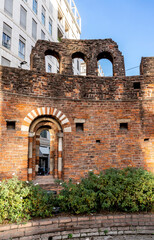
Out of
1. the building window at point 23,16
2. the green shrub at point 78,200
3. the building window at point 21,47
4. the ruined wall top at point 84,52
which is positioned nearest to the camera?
the green shrub at point 78,200

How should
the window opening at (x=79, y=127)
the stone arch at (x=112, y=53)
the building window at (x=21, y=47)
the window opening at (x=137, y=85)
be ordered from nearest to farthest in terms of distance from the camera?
the window opening at (x=79, y=127) → the window opening at (x=137, y=85) → the stone arch at (x=112, y=53) → the building window at (x=21, y=47)

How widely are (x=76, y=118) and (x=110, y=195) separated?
3698 mm

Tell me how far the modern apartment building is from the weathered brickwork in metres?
6.39

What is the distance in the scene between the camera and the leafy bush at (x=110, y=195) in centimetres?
579

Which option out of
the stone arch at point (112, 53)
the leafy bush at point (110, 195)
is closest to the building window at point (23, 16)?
the stone arch at point (112, 53)

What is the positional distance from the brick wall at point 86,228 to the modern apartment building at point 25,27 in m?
11.3

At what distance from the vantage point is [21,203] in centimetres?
546

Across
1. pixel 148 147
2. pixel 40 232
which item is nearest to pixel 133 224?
pixel 40 232

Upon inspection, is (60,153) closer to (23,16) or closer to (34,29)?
(23,16)

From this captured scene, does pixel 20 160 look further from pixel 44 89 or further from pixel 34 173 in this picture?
pixel 44 89

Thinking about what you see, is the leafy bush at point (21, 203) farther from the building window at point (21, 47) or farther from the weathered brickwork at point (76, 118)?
the building window at point (21, 47)

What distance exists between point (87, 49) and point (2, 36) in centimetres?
1107

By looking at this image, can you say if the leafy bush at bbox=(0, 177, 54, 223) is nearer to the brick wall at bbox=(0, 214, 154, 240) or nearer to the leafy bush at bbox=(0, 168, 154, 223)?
the leafy bush at bbox=(0, 168, 154, 223)

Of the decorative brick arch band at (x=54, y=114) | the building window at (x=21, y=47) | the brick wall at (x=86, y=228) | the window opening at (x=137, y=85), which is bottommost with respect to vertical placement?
the brick wall at (x=86, y=228)
